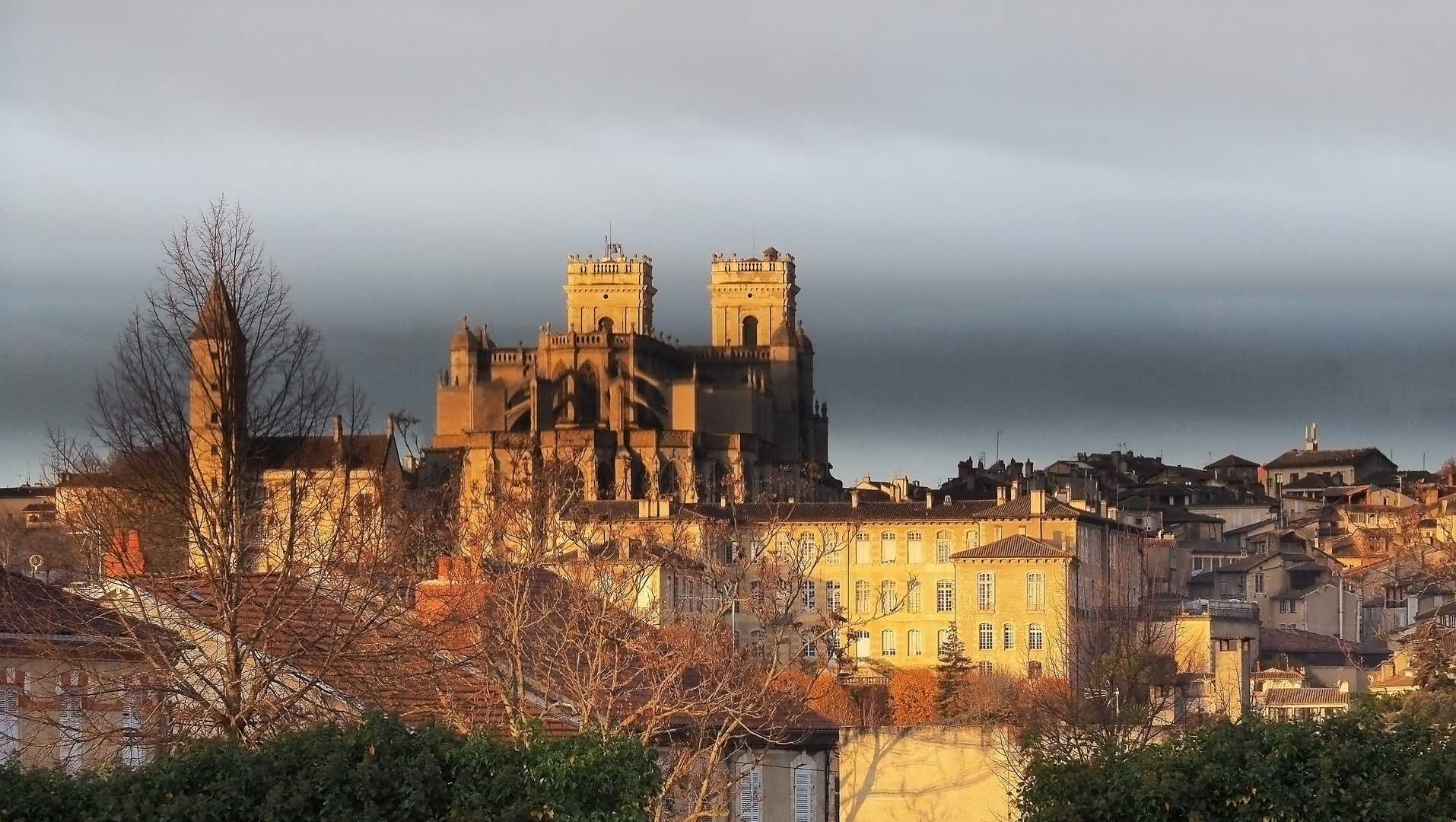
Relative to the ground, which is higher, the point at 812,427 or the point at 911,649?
the point at 812,427

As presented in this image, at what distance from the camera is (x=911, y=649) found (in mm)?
95750

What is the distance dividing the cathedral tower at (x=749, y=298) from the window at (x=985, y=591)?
6008 cm

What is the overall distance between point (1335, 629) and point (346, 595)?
76367mm

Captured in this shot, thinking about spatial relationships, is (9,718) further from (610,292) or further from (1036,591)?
(610,292)

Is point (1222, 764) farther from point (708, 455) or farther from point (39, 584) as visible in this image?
point (708, 455)

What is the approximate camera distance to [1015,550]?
3661 inches

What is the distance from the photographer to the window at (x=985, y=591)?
305 feet

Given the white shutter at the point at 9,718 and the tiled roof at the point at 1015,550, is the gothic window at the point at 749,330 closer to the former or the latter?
the tiled roof at the point at 1015,550

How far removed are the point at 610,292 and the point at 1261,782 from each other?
5316 inches

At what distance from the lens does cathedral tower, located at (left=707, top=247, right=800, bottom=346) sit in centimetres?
15350

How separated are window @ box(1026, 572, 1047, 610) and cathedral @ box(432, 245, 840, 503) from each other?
1407 centimetres

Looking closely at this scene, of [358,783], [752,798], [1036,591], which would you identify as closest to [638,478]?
[1036,591]

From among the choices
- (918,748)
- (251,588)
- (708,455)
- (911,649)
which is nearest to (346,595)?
(251,588)

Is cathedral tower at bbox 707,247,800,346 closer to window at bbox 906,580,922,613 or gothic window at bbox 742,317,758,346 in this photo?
gothic window at bbox 742,317,758,346
